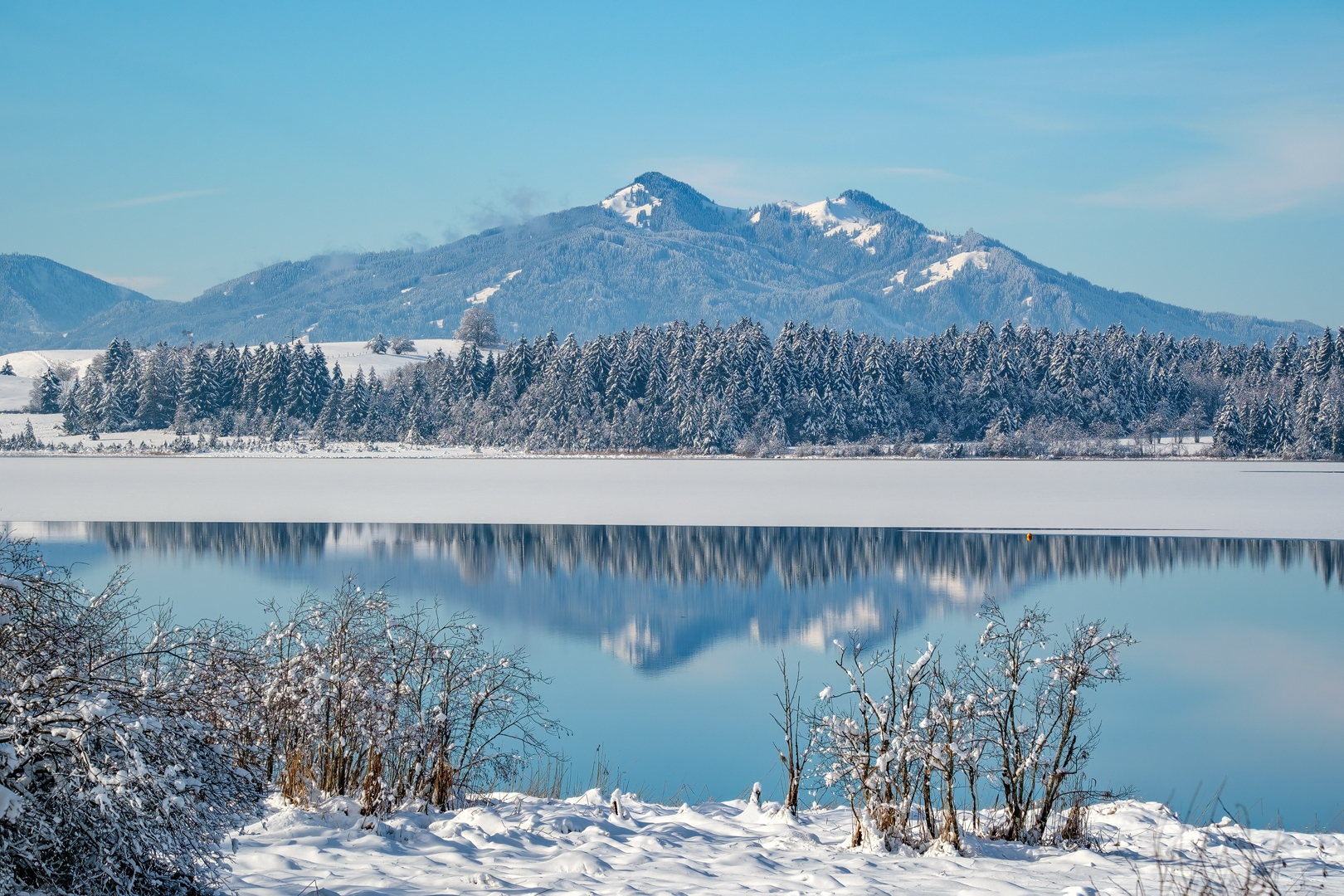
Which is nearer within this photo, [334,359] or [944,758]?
[944,758]

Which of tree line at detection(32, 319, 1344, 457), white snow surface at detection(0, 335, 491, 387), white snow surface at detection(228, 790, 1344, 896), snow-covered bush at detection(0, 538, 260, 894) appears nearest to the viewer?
snow-covered bush at detection(0, 538, 260, 894)

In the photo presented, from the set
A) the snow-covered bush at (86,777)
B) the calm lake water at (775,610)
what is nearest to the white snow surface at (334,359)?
the calm lake water at (775,610)

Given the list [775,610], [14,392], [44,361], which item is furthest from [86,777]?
[44,361]

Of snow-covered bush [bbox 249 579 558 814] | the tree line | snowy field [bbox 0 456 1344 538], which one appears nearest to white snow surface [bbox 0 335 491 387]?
the tree line

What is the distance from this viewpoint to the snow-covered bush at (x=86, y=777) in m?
4.02

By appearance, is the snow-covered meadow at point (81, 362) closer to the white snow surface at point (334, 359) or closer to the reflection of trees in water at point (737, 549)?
the white snow surface at point (334, 359)

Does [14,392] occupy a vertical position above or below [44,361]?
below

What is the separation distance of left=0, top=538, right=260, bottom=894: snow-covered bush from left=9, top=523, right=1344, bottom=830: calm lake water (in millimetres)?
1706

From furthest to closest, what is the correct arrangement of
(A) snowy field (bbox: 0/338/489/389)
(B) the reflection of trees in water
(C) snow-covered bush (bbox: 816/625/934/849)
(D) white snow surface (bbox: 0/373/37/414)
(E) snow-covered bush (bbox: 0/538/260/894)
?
(A) snowy field (bbox: 0/338/489/389)
(D) white snow surface (bbox: 0/373/37/414)
(B) the reflection of trees in water
(C) snow-covered bush (bbox: 816/625/934/849)
(E) snow-covered bush (bbox: 0/538/260/894)

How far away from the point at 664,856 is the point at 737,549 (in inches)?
860

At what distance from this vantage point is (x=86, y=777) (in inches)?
162

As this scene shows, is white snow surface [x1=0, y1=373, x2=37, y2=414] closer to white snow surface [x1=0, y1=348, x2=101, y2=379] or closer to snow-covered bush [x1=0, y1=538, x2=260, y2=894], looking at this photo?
white snow surface [x1=0, y1=348, x2=101, y2=379]

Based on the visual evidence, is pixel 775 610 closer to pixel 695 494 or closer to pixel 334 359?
pixel 695 494

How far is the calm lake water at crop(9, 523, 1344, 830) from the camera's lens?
40.1 feet
